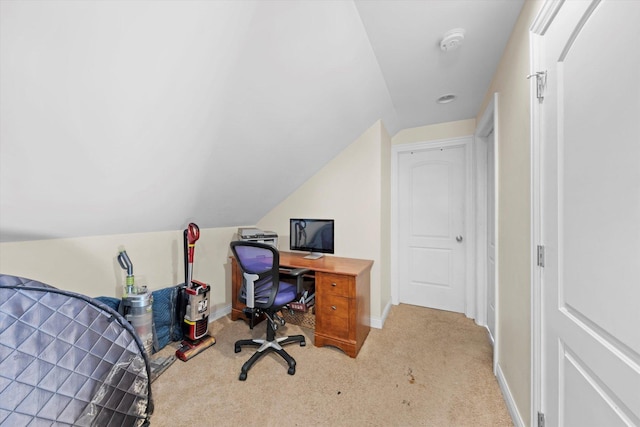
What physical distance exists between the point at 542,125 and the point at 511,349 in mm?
1326

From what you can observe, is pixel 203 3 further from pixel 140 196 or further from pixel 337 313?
pixel 337 313

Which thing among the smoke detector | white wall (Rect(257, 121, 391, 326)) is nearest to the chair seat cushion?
white wall (Rect(257, 121, 391, 326))

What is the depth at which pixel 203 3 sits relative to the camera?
97 centimetres

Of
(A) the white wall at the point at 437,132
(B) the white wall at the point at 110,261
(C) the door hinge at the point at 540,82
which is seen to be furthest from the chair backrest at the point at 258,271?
(A) the white wall at the point at 437,132

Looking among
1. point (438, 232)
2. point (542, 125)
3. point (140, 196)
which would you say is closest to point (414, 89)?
point (542, 125)

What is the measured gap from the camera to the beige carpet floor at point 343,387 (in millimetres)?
1381

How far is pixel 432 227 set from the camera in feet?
9.57

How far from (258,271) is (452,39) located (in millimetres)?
2066

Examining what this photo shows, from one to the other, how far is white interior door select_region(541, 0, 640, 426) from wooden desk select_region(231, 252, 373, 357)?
3.84 ft

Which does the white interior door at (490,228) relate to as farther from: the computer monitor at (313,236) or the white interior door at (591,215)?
the computer monitor at (313,236)

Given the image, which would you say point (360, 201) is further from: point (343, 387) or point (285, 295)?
point (343, 387)

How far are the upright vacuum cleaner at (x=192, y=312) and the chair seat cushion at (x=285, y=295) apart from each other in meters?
0.73

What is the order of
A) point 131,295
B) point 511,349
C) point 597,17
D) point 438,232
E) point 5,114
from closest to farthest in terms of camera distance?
1. point 597,17
2. point 5,114
3. point 511,349
4. point 131,295
5. point 438,232

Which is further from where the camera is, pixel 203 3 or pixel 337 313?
pixel 337 313
